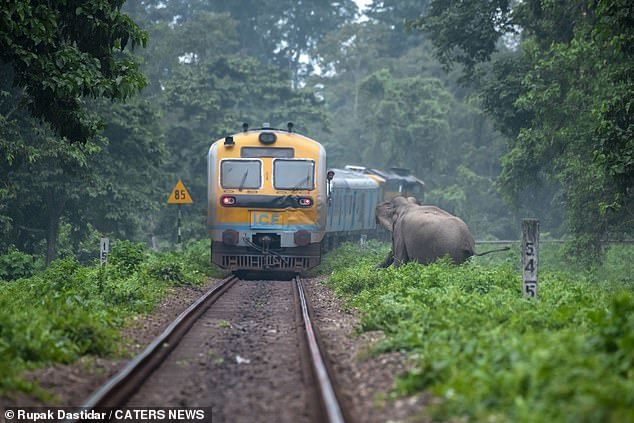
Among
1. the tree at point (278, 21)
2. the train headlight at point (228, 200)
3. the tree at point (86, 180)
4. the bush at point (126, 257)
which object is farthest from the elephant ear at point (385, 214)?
the tree at point (278, 21)

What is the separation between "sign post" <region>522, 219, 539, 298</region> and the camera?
11.0 metres

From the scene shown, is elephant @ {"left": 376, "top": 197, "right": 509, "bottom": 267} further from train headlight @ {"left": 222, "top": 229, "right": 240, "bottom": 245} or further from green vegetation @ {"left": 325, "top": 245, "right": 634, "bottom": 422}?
green vegetation @ {"left": 325, "top": 245, "right": 634, "bottom": 422}

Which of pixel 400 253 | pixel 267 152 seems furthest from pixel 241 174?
pixel 400 253

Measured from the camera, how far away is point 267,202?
64.4 ft

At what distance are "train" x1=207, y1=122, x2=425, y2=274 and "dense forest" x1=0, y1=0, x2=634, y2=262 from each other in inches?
133

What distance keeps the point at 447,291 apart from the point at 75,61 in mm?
6196

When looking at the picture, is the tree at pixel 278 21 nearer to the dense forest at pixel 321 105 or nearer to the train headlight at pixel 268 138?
the dense forest at pixel 321 105

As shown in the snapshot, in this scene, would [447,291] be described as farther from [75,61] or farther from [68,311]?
[75,61]

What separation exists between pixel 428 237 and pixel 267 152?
4.45 m

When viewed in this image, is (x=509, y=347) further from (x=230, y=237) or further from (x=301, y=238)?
(x=230, y=237)

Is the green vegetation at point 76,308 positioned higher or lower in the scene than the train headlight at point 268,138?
lower

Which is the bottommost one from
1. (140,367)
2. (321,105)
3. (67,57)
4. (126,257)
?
(126,257)

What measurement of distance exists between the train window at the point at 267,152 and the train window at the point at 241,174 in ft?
0.58

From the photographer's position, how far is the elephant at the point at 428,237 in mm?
17484
